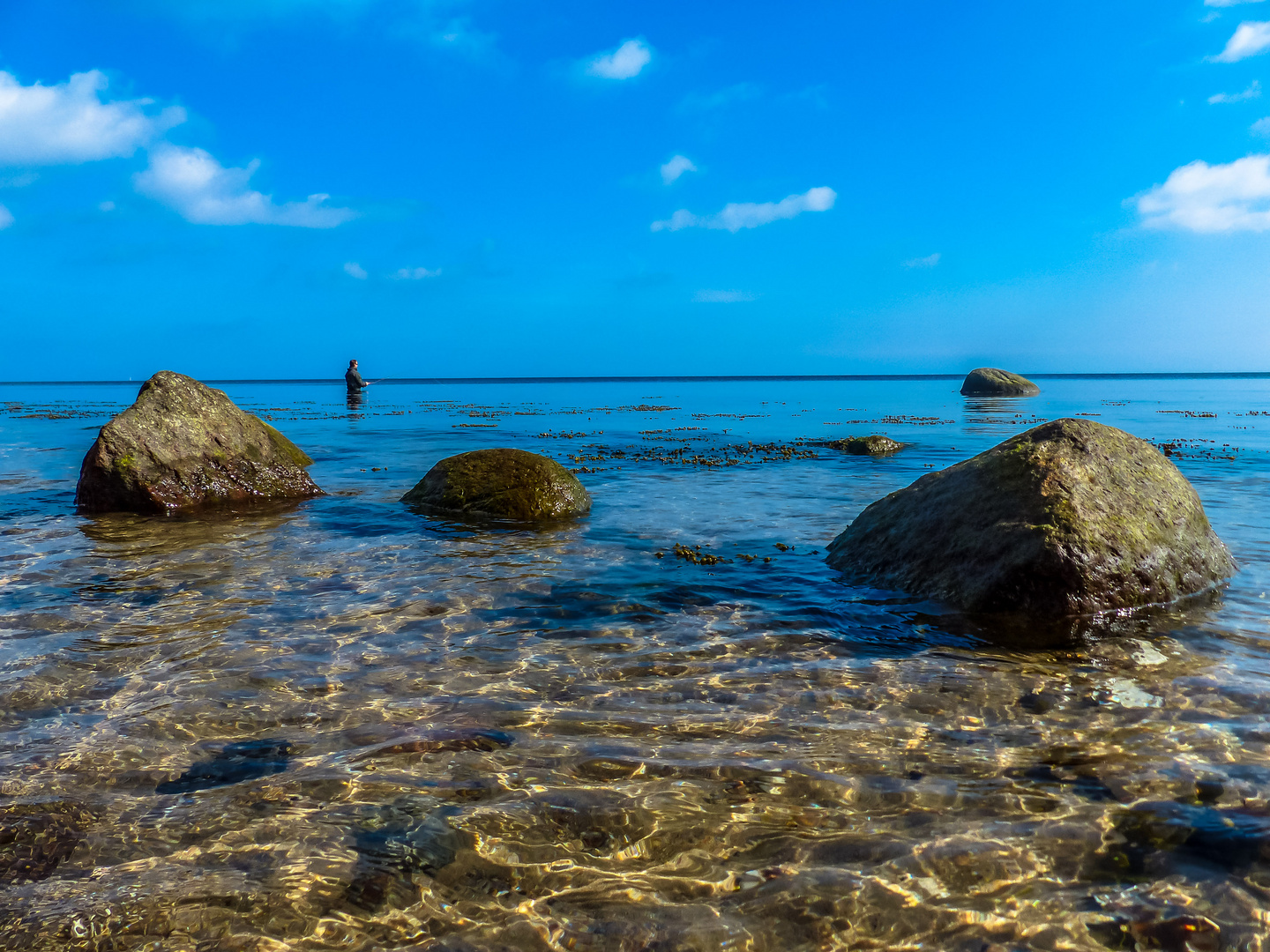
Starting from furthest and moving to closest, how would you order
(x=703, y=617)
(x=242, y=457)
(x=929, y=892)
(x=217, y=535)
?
1. (x=242, y=457)
2. (x=217, y=535)
3. (x=703, y=617)
4. (x=929, y=892)

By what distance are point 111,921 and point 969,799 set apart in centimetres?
473

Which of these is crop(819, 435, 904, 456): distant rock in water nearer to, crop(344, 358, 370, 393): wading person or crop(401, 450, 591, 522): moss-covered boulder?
crop(401, 450, 591, 522): moss-covered boulder

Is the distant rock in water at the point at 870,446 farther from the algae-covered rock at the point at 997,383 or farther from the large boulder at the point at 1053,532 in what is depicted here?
the algae-covered rock at the point at 997,383

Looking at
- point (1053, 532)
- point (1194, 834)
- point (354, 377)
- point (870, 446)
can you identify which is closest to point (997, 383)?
point (870, 446)

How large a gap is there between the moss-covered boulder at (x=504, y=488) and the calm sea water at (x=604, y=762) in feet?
11.1

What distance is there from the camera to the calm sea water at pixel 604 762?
364cm

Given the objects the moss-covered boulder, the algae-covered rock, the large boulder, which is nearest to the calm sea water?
the large boulder

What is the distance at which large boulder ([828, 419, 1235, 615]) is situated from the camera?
787 centimetres

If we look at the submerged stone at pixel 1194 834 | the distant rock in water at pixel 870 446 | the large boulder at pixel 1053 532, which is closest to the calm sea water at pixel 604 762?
the submerged stone at pixel 1194 834

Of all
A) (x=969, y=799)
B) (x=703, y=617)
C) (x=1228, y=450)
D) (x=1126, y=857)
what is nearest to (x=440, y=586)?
(x=703, y=617)

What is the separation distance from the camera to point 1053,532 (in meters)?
7.88

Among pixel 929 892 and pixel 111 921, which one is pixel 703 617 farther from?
pixel 111 921

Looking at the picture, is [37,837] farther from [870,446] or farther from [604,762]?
[870,446]

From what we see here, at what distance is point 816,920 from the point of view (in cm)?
361
